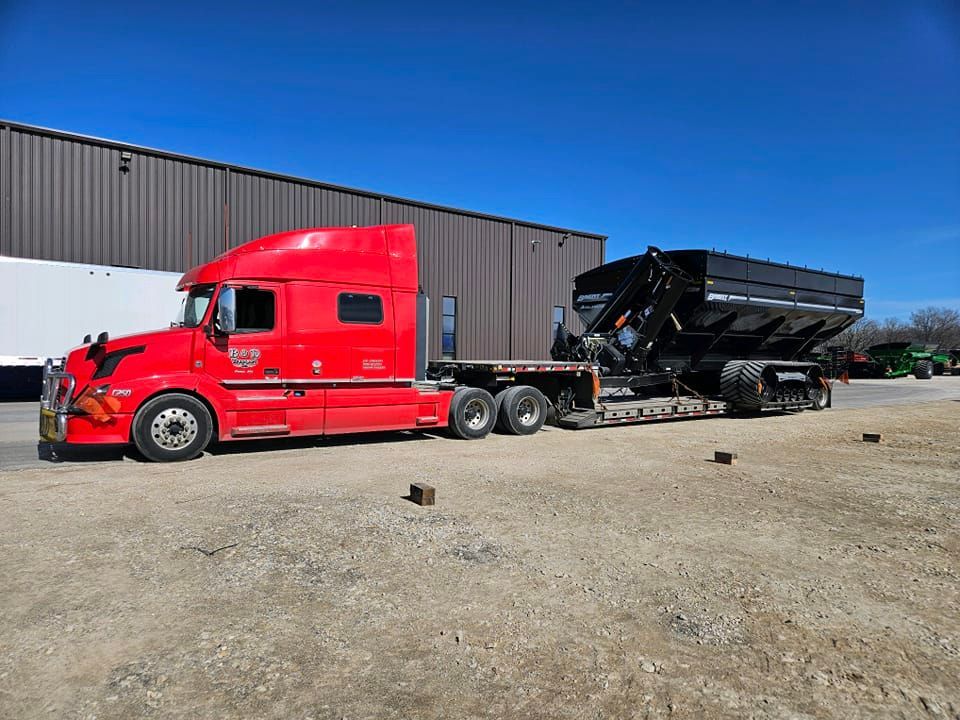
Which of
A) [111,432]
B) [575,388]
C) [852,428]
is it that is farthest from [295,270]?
[852,428]

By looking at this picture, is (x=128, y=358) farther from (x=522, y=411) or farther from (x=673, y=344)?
(x=673, y=344)

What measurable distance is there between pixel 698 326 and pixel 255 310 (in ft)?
30.0

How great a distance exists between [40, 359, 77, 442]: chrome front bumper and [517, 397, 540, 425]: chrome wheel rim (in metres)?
6.54

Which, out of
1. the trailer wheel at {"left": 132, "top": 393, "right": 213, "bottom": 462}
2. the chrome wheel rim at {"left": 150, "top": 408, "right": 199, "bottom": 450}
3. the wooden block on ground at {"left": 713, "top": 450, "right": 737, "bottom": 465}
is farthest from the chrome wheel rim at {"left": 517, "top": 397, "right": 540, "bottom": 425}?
the chrome wheel rim at {"left": 150, "top": 408, "right": 199, "bottom": 450}

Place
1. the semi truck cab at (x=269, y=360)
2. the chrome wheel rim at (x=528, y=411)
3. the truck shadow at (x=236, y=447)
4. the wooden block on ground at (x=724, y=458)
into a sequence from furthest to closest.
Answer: the chrome wheel rim at (x=528, y=411)
the truck shadow at (x=236, y=447)
the wooden block on ground at (x=724, y=458)
the semi truck cab at (x=269, y=360)

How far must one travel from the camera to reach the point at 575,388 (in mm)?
11352

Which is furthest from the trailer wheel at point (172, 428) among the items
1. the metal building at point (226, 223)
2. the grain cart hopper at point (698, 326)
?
the metal building at point (226, 223)

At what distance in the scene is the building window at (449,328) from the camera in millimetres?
22844

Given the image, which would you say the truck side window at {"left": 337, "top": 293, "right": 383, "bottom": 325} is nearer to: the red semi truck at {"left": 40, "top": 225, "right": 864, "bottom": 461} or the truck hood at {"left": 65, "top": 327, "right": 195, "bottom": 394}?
the red semi truck at {"left": 40, "top": 225, "right": 864, "bottom": 461}

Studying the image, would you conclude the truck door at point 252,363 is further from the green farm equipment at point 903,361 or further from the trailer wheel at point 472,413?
the green farm equipment at point 903,361

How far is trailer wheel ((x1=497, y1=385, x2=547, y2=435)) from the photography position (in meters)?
10.1

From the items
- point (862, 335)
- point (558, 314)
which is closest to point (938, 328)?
point (862, 335)

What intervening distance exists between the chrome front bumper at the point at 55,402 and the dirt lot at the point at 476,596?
871 mm

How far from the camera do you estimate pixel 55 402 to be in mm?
7281
